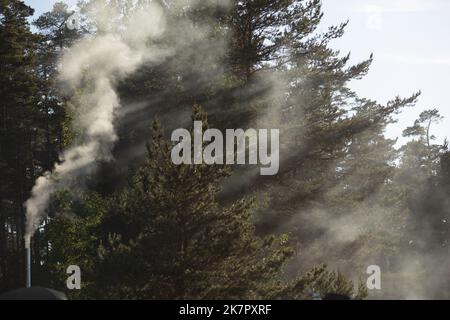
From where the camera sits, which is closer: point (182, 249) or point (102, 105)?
point (182, 249)

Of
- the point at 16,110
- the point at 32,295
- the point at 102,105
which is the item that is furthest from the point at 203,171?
the point at 16,110

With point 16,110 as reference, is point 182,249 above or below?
below

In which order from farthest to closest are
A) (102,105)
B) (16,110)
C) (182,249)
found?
(16,110)
(102,105)
(182,249)

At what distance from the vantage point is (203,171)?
1532 cm

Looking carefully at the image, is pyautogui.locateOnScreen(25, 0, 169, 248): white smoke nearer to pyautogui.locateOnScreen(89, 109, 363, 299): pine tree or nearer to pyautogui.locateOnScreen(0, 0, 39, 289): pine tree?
pyautogui.locateOnScreen(0, 0, 39, 289): pine tree

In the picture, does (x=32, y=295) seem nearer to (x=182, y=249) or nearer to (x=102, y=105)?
(x=182, y=249)

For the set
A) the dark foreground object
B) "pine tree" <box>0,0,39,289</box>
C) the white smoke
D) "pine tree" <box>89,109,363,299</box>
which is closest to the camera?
the dark foreground object

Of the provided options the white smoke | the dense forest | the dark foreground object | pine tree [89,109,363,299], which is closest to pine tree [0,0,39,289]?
the dense forest

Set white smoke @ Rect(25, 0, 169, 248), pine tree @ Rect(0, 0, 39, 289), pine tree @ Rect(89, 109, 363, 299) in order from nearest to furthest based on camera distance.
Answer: pine tree @ Rect(89, 109, 363, 299) → white smoke @ Rect(25, 0, 169, 248) → pine tree @ Rect(0, 0, 39, 289)

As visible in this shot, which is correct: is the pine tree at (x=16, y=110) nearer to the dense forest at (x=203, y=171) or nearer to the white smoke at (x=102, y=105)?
the dense forest at (x=203, y=171)

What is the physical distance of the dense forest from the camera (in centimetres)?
1527
